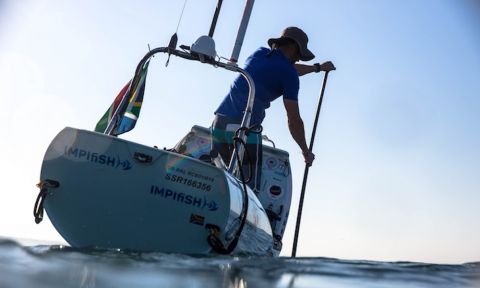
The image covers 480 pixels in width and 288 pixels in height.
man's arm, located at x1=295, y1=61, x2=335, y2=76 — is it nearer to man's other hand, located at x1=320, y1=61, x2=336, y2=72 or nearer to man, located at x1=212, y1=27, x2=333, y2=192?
man's other hand, located at x1=320, y1=61, x2=336, y2=72

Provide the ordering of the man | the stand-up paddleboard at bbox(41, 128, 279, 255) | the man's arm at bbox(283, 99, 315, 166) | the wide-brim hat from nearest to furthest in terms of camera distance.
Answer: the stand-up paddleboard at bbox(41, 128, 279, 255)
the man
the man's arm at bbox(283, 99, 315, 166)
the wide-brim hat

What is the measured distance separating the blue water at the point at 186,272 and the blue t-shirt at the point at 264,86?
2918 mm

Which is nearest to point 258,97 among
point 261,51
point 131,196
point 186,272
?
point 261,51

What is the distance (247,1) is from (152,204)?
5.55 metres

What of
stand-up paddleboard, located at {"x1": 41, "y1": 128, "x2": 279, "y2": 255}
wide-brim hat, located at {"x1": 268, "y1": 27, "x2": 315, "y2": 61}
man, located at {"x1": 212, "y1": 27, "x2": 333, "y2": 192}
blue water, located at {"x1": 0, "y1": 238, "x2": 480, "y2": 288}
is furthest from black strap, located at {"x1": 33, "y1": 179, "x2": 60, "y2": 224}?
wide-brim hat, located at {"x1": 268, "y1": 27, "x2": 315, "y2": 61}

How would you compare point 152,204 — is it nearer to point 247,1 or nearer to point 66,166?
point 66,166

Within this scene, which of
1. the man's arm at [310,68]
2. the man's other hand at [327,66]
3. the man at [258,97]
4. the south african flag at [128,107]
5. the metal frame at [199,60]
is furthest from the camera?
the man's other hand at [327,66]

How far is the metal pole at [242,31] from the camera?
8.19 meters

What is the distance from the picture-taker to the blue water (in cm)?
235

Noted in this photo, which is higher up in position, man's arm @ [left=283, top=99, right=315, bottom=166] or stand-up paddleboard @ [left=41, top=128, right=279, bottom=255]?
man's arm @ [left=283, top=99, right=315, bottom=166]

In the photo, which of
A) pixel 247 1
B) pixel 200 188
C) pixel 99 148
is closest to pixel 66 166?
pixel 99 148

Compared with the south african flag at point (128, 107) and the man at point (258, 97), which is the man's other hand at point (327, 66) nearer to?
the man at point (258, 97)

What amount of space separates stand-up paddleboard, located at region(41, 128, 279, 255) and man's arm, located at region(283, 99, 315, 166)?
8.42ft

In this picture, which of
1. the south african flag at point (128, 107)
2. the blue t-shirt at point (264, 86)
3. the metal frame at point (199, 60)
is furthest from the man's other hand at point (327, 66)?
the south african flag at point (128, 107)
